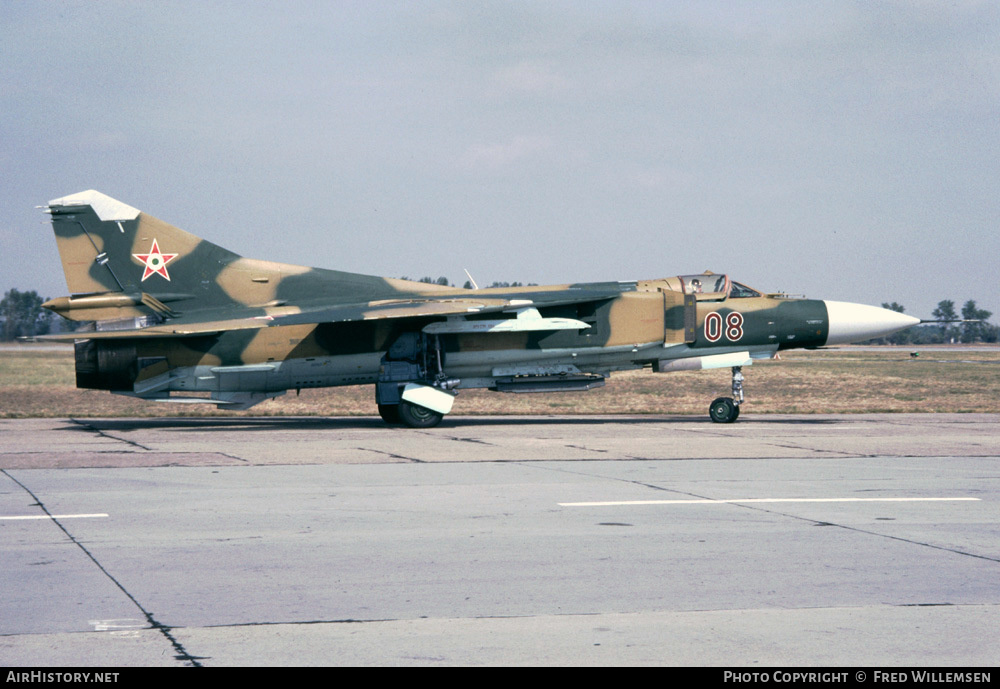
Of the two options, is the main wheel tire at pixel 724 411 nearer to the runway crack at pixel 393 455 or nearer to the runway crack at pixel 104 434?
the runway crack at pixel 393 455

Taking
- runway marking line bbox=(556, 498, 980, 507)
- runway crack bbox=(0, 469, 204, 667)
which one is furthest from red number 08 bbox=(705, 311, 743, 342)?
runway crack bbox=(0, 469, 204, 667)

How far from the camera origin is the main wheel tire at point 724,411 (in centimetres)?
2002

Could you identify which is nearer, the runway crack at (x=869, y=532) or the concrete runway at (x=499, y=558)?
the concrete runway at (x=499, y=558)

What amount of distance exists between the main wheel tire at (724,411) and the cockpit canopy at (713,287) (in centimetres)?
215

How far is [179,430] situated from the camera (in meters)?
18.5

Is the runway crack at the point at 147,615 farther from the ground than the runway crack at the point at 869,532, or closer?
farther from the ground

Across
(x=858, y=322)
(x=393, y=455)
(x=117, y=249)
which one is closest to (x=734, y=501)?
(x=393, y=455)

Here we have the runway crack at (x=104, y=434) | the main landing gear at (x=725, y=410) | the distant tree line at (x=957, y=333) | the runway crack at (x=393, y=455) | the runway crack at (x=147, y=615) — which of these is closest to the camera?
the runway crack at (x=147, y=615)

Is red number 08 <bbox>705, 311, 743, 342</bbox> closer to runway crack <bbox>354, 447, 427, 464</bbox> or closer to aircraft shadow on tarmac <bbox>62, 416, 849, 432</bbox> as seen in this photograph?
aircraft shadow on tarmac <bbox>62, 416, 849, 432</bbox>

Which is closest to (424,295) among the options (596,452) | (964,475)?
(596,452)

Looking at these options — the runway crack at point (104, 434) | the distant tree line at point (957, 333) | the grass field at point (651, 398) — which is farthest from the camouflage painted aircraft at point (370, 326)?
the distant tree line at point (957, 333)

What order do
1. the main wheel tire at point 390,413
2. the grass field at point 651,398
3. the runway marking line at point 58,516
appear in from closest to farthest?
1. the runway marking line at point 58,516
2. the main wheel tire at point 390,413
3. the grass field at point 651,398

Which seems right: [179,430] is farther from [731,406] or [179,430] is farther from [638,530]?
[638,530]
